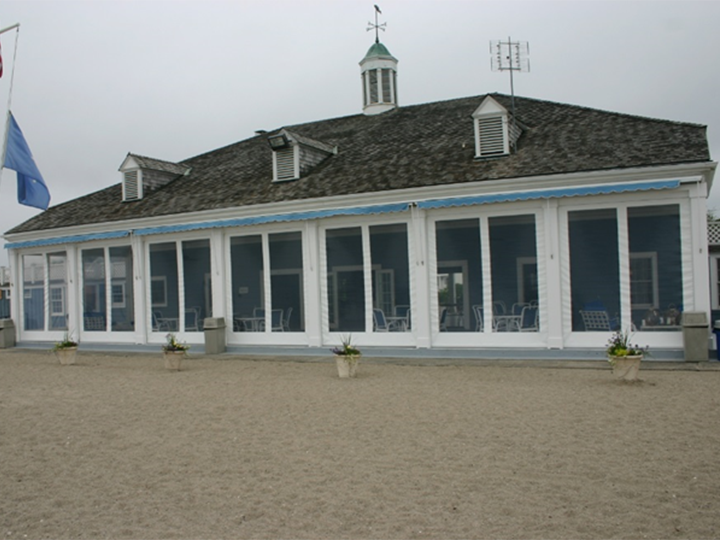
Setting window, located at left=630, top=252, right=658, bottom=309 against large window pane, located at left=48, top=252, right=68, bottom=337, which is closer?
window, located at left=630, top=252, right=658, bottom=309

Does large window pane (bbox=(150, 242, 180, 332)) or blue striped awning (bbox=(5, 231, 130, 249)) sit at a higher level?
blue striped awning (bbox=(5, 231, 130, 249))

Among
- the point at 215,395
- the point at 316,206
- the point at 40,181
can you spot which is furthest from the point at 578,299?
the point at 40,181

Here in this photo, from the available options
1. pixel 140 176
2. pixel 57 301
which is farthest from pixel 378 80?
pixel 57 301

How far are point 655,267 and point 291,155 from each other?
917 centimetres

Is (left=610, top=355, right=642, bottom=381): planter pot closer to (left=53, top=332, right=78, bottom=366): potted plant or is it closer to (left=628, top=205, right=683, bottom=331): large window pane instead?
(left=628, top=205, right=683, bottom=331): large window pane

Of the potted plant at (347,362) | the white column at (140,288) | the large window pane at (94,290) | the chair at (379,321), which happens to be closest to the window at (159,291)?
the white column at (140,288)

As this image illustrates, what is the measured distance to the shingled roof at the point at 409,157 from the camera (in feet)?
42.2

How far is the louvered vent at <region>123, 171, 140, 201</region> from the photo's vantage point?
19594mm

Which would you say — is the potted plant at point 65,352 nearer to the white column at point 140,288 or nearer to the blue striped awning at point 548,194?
the white column at point 140,288

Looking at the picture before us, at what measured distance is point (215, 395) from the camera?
10.4 m

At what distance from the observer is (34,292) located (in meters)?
20.0

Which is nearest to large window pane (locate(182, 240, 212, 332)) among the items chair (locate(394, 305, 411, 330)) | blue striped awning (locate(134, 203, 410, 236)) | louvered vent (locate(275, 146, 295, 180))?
blue striped awning (locate(134, 203, 410, 236))

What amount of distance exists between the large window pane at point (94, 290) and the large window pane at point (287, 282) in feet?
19.4

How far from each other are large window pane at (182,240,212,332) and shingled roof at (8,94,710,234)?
978 mm
